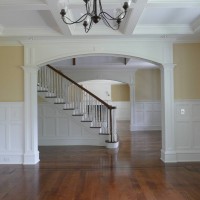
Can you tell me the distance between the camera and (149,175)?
4605mm

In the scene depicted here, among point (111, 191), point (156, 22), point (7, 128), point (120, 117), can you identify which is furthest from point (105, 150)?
point (120, 117)

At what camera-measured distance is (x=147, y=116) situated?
1102 cm

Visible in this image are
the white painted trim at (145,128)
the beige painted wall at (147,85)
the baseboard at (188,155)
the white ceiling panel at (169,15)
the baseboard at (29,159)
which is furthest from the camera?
the beige painted wall at (147,85)

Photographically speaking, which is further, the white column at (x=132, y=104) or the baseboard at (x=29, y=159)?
the white column at (x=132, y=104)

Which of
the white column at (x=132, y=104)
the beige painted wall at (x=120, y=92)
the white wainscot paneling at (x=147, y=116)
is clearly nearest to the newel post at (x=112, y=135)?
the white column at (x=132, y=104)

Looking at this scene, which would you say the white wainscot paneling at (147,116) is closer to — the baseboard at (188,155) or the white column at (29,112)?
the baseboard at (188,155)

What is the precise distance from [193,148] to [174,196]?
2.33m

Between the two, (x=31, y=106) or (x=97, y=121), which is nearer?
(x=31, y=106)

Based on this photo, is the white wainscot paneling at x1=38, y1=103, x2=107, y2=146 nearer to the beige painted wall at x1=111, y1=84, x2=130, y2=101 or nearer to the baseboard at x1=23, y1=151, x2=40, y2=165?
the baseboard at x1=23, y1=151, x2=40, y2=165

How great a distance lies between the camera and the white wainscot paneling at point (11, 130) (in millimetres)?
5602

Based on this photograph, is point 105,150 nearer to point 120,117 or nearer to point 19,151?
point 19,151

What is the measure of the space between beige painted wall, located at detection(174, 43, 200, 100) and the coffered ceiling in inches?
11.1

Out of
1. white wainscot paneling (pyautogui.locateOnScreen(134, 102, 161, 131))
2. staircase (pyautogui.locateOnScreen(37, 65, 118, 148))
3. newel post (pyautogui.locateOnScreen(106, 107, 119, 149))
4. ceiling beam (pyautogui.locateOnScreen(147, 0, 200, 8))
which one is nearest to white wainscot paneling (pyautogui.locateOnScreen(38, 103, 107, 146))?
staircase (pyautogui.locateOnScreen(37, 65, 118, 148))

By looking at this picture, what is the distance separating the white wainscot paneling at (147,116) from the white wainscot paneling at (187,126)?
17.3 feet
